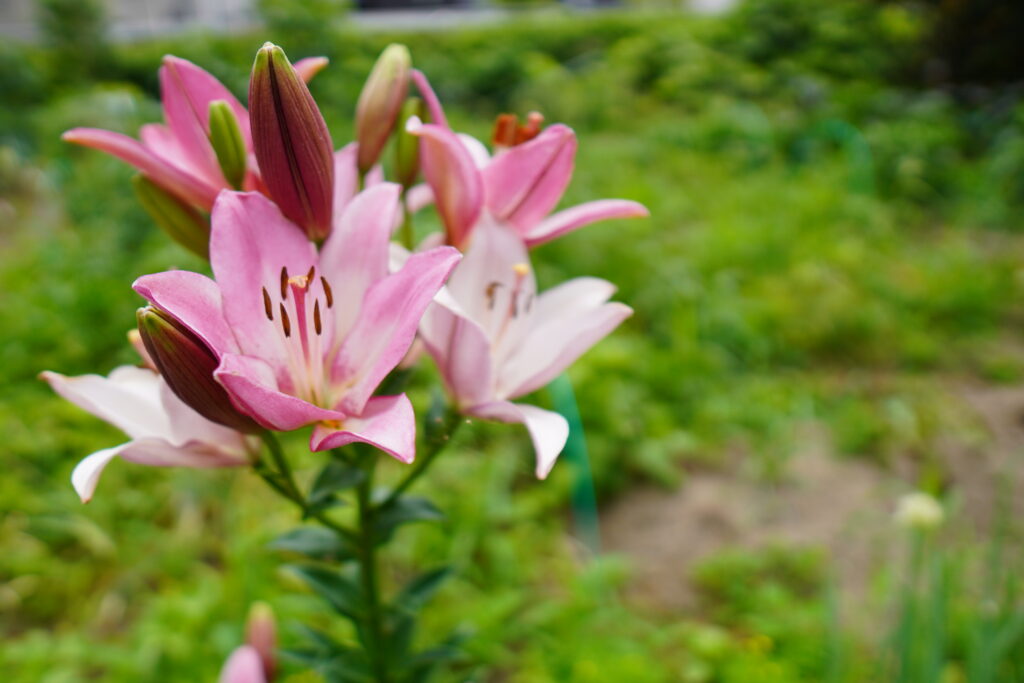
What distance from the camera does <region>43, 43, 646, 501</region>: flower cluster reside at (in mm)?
395

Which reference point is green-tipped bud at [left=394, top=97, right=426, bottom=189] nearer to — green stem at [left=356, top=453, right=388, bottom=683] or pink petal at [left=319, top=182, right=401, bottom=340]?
pink petal at [left=319, top=182, right=401, bottom=340]

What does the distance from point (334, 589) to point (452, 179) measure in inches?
13.5

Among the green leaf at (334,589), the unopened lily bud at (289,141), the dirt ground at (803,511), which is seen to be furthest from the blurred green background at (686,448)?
the unopened lily bud at (289,141)

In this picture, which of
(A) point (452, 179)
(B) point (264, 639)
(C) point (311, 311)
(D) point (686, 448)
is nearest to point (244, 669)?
(B) point (264, 639)

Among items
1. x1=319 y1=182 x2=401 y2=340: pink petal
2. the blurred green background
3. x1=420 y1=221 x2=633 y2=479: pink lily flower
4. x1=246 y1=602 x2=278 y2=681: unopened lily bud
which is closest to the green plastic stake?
the blurred green background

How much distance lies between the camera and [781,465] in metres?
2.05

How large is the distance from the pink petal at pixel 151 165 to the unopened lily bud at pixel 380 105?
0.36 ft

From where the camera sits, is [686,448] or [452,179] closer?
[452,179]

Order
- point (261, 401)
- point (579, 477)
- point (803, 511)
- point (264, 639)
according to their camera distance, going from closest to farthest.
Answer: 1. point (261, 401)
2. point (264, 639)
3. point (579, 477)
4. point (803, 511)

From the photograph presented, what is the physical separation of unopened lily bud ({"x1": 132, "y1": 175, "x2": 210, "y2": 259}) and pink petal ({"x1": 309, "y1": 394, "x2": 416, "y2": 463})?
186mm

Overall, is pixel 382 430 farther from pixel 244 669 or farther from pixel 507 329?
pixel 244 669

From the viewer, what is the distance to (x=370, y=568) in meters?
0.57

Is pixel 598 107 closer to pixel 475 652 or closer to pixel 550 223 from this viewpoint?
pixel 475 652

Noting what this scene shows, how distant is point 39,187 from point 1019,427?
16.4 ft
